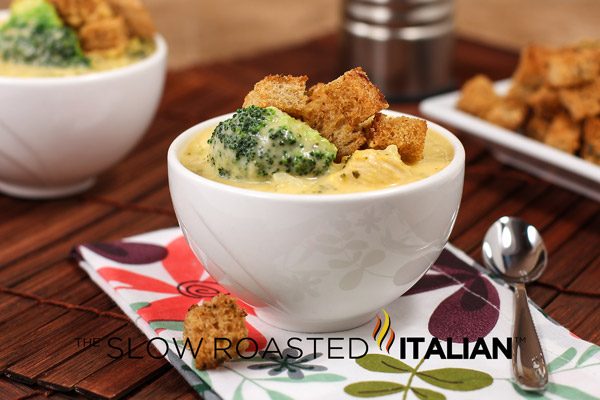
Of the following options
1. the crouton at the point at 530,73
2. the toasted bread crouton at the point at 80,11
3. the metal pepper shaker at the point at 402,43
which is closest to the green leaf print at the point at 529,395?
the crouton at the point at 530,73

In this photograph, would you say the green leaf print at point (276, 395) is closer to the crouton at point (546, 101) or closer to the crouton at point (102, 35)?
the crouton at point (102, 35)

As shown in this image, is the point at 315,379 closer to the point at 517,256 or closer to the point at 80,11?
the point at 517,256

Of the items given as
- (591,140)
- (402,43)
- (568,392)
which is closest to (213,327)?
(568,392)

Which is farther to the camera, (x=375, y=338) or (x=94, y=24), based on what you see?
(x=94, y=24)

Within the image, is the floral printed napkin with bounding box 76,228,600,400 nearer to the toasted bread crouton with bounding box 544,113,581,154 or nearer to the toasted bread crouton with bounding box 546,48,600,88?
the toasted bread crouton with bounding box 544,113,581,154

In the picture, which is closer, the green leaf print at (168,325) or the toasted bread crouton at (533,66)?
the green leaf print at (168,325)

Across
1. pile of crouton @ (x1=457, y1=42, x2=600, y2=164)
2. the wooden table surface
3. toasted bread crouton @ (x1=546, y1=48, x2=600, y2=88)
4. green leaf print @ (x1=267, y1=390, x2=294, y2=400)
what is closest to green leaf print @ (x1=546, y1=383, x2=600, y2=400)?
the wooden table surface

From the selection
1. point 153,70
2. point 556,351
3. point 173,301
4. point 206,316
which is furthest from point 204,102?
point 556,351
